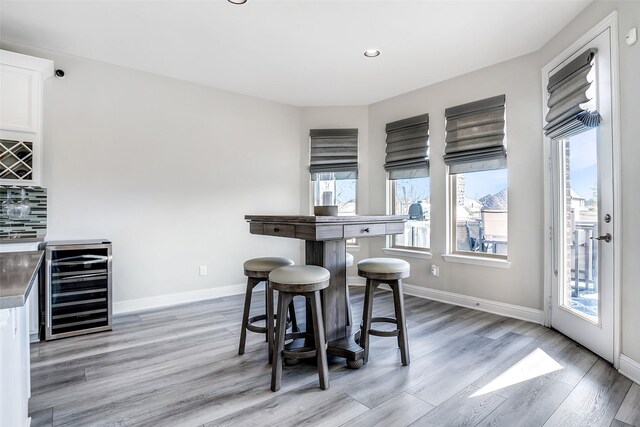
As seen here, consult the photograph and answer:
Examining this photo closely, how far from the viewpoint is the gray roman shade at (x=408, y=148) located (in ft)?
13.8

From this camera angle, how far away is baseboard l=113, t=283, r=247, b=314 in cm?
363

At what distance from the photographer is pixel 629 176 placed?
2.22 metres

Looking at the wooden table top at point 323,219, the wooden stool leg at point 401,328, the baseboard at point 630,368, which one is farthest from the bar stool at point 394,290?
the baseboard at point 630,368

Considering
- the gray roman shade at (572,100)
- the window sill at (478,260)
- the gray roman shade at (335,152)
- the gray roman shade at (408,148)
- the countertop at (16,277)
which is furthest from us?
the gray roman shade at (335,152)

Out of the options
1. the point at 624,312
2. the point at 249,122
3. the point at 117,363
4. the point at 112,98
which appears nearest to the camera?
the point at 624,312

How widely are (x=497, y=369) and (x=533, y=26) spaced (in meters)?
2.72

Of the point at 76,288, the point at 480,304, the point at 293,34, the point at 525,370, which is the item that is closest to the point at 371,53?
the point at 293,34

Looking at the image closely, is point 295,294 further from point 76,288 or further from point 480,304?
point 480,304

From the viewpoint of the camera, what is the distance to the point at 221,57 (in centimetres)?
343

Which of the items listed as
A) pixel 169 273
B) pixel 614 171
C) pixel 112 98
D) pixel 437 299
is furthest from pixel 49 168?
pixel 614 171

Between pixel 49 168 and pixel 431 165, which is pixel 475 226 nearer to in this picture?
pixel 431 165

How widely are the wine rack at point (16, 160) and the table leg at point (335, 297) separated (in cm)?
255

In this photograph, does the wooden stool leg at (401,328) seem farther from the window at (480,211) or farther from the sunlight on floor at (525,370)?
the window at (480,211)

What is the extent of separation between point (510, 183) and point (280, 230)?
2.51 metres
